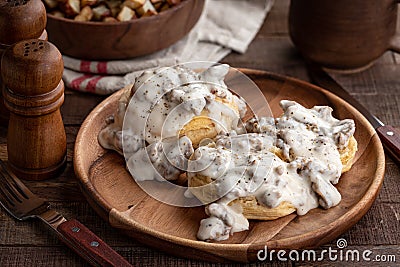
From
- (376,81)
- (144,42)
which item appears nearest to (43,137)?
(144,42)

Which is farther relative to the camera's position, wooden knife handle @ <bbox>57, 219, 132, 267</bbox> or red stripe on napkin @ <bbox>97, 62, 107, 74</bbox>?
red stripe on napkin @ <bbox>97, 62, 107, 74</bbox>

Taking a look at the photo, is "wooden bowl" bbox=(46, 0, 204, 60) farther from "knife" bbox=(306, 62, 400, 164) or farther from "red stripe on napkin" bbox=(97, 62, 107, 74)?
"knife" bbox=(306, 62, 400, 164)

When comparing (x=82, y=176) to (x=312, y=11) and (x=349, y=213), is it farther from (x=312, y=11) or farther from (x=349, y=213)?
(x=312, y=11)

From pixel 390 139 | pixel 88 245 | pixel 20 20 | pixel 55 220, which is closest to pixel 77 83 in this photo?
pixel 20 20

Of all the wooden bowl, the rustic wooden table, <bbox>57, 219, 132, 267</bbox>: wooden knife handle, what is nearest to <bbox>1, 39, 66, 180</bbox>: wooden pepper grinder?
the rustic wooden table

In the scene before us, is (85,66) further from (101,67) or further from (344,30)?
(344,30)
